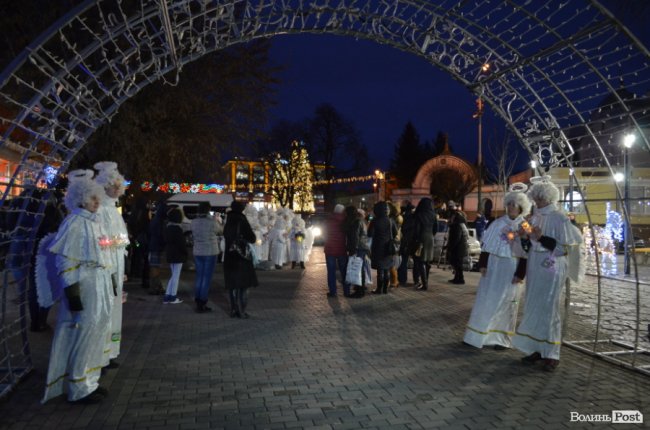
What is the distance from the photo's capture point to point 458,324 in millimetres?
8023

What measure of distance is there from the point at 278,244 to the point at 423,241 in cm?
537

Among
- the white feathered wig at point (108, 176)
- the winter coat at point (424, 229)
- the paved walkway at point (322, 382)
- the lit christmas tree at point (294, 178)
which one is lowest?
the paved walkway at point (322, 382)

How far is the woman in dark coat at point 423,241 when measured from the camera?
37.9ft

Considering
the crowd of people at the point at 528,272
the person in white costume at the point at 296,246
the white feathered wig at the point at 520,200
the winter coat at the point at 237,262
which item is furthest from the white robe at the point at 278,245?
the white feathered wig at the point at 520,200

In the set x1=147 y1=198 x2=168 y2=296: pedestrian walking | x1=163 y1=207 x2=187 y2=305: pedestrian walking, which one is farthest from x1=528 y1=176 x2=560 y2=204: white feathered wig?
x1=147 y1=198 x2=168 y2=296: pedestrian walking

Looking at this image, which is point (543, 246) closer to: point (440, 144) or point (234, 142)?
point (234, 142)

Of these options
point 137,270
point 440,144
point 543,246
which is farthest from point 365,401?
point 440,144

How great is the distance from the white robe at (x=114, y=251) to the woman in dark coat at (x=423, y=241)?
23.8 feet

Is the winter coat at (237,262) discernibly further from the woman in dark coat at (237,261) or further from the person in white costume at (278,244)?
the person in white costume at (278,244)

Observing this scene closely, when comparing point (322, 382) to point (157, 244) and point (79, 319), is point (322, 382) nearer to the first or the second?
point (79, 319)

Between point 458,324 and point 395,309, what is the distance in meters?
1.42

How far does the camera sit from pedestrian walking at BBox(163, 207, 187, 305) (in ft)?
31.1

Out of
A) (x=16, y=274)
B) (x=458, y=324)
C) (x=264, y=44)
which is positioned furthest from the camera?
(x=264, y=44)

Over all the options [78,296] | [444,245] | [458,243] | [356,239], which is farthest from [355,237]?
[444,245]
